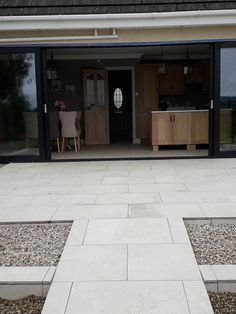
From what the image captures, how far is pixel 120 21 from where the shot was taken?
294 inches

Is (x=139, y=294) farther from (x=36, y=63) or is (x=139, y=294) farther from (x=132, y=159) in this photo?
(x=36, y=63)

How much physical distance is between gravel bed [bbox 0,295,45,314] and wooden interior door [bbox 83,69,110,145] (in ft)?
27.9

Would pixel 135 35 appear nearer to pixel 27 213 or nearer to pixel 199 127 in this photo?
pixel 199 127

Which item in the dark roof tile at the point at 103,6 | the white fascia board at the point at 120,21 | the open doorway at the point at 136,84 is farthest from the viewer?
the open doorway at the point at 136,84

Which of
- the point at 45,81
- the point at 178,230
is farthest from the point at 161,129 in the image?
the point at 178,230

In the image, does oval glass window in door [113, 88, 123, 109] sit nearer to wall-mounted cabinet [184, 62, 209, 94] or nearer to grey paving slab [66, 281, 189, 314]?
wall-mounted cabinet [184, 62, 209, 94]

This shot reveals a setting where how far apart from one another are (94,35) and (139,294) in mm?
5900

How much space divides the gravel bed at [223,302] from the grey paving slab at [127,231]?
0.80 m

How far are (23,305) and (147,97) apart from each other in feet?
29.7

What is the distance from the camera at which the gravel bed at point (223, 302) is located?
9.05 feet

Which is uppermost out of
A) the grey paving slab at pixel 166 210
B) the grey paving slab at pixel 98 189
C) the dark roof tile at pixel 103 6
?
the dark roof tile at pixel 103 6

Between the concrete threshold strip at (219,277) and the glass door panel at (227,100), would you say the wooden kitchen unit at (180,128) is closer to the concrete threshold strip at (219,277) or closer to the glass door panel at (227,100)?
→ the glass door panel at (227,100)

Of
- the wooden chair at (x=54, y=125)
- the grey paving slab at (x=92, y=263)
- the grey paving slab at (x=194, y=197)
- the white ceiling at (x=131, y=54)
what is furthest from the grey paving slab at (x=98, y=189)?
the white ceiling at (x=131, y=54)

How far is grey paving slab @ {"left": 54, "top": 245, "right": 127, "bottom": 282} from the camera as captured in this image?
3.07 metres
